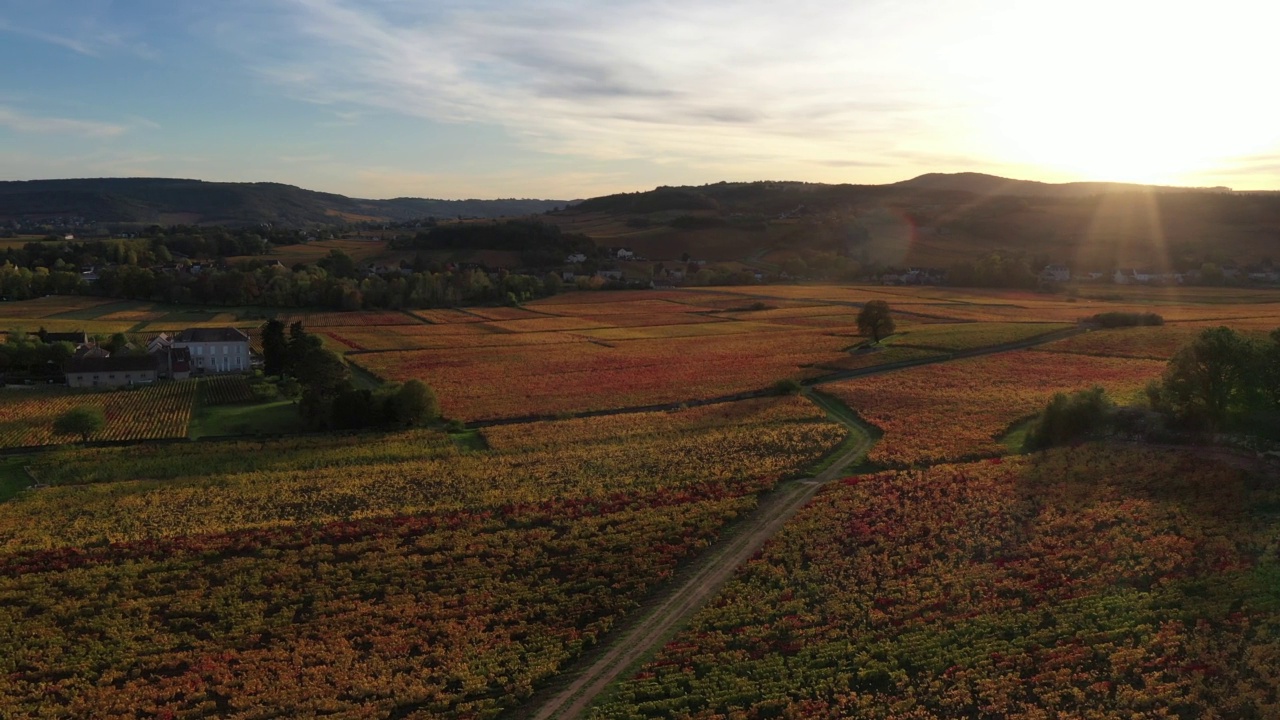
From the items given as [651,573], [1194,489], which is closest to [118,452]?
[651,573]

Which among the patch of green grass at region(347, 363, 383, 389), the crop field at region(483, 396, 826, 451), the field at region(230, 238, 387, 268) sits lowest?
the crop field at region(483, 396, 826, 451)

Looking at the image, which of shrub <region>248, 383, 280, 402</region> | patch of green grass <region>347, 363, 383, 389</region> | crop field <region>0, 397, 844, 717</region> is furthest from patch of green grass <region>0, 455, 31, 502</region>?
patch of green grass <region>347, 363, 383, 389</region>

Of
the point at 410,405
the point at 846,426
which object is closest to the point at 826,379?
the point at 846,426

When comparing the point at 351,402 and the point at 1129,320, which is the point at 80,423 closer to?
the point at 351,402

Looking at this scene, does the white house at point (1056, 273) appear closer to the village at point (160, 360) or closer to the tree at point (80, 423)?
the village at point (160, 360)

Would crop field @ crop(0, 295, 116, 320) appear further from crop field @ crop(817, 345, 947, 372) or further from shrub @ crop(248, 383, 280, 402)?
crop field @ crop(817, 345, 947, 372)

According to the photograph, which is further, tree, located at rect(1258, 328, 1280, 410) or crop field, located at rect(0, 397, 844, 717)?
tree, located at rect(1258, 328, 1280, 410)

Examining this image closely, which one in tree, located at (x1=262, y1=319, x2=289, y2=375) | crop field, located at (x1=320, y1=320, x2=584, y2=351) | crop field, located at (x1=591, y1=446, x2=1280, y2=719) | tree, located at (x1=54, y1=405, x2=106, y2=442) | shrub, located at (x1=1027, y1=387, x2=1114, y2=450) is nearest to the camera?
crop field, located at (x1=591, y1=446, x2=1280, y2=719)

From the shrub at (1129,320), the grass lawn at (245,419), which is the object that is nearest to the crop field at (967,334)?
the shrub at (1129,320)
